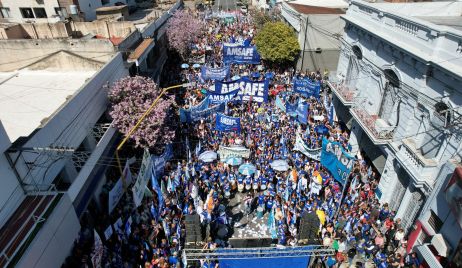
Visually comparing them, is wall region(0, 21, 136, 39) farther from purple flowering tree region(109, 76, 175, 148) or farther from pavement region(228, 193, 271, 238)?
pavement region(228, 193, 271, 238)

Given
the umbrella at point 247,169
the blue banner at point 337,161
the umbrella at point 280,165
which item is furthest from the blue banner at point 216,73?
the blue banner at point 337,161

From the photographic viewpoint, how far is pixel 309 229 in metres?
13.2

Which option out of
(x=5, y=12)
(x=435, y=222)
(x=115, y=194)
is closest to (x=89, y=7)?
(x=5, y=12)

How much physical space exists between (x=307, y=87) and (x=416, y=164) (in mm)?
12674

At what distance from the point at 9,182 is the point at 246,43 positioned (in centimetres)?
2630

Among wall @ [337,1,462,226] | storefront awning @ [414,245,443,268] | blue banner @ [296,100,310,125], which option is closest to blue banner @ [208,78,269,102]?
blue banner @ [296,100,310,125]

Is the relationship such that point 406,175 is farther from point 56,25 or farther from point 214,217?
point 56,25

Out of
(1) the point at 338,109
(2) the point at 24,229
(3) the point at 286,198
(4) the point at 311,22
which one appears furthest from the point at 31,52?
(4) the point at 311,22

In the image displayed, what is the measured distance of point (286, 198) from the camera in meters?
15.8

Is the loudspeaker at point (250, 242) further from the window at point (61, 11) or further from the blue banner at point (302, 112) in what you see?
the window at point (61, 11)

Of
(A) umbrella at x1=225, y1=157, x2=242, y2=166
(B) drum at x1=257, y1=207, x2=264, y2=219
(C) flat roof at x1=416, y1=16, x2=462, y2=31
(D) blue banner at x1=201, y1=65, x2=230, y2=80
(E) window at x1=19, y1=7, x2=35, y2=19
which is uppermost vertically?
(C) flat roof at x1=416, y1=16, x2=462, y2=31

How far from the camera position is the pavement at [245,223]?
1593cm

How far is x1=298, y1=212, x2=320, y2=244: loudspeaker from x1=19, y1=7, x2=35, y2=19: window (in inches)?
1263

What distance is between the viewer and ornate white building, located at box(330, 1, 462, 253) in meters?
12.4
